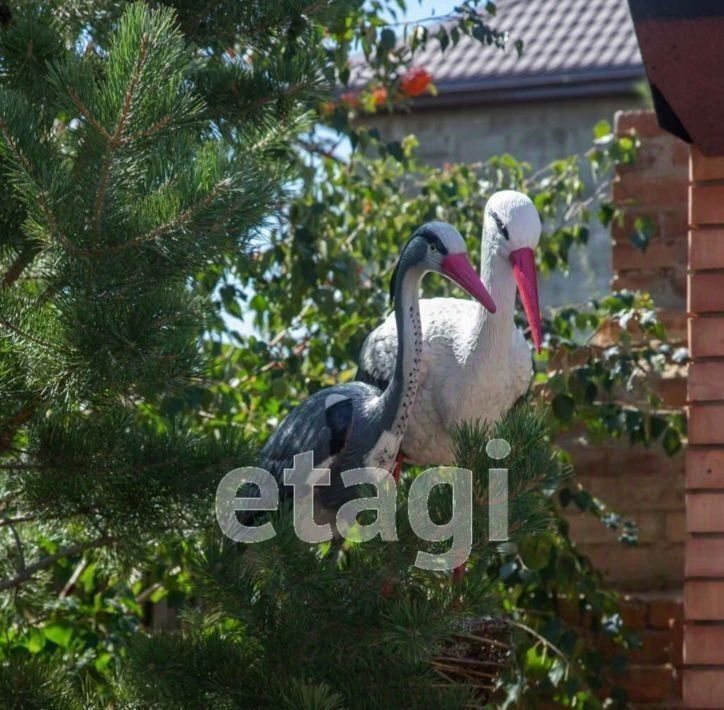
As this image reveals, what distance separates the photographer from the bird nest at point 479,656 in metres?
3.14

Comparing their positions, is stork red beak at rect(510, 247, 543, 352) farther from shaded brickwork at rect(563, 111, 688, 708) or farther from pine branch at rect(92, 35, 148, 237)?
shaded brickwork at rect(563, 111, 688, 708)

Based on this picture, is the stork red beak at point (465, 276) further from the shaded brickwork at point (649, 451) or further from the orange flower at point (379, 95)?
the orange flower at point (379, 95)

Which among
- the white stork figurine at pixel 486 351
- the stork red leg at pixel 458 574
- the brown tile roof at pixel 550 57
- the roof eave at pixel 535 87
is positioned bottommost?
the stork red leg at pixel 458 574

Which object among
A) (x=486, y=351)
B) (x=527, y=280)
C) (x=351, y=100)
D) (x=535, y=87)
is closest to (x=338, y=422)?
(x=486, y=351)

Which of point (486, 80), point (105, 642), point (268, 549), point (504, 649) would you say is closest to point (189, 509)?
point (268, 549)

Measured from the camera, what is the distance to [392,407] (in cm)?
297

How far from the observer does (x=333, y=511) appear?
9.82ft

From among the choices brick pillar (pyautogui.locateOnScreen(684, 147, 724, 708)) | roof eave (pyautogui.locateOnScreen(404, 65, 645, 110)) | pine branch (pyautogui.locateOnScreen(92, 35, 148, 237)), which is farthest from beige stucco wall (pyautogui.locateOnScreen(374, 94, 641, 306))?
pine branch (pyautogui.locateOnScreen(92, 35, 148, 237))

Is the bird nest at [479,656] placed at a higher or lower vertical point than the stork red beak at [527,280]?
lower

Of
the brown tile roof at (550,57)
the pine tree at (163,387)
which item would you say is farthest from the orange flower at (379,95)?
the brown tile roof at (550,57)

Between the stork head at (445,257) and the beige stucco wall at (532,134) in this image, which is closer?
the stork head at (445,257)

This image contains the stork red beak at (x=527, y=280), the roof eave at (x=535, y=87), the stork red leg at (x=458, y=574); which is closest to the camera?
the stork red leg at (x=458, y=574)

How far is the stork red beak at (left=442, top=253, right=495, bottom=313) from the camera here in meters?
2.94

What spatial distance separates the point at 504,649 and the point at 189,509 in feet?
2.73
